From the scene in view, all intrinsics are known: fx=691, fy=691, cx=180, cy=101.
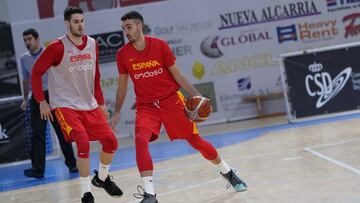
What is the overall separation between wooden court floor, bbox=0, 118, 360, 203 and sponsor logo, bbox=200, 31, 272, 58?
4.51 meters

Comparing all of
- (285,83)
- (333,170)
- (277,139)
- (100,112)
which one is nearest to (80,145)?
(100,112)

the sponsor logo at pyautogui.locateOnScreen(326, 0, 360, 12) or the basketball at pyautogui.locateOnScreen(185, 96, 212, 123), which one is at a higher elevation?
the sponsor logo at pyautogui.locateOnScreen(326, 0, 360, 12)

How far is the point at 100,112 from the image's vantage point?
745 centimetres

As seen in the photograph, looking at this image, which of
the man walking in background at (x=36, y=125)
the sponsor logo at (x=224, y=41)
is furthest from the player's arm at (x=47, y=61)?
the sponsor logo at (x=224, y=41)

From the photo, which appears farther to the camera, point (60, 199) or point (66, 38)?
point (60, 199)

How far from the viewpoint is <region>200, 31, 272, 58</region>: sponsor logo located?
16.0 metres

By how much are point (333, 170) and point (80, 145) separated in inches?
107

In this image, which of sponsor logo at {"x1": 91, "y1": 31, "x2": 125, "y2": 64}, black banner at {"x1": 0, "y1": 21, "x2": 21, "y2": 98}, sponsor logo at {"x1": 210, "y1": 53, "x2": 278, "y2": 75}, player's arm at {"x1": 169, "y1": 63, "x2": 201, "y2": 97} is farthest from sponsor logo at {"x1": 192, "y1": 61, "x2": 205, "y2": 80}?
player's arm at {"x1": 169, "y1": 63, "x2": 201, "y2": 97}

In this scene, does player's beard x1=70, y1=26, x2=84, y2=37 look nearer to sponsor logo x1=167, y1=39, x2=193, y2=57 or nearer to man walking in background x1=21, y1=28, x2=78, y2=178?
man walking in background x1=21, y1=28, x2=78, y2=178

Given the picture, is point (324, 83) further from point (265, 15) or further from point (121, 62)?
point (121, 62)

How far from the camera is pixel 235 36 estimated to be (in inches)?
632

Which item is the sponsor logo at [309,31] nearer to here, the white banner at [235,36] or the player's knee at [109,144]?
the white banner at [235,36]

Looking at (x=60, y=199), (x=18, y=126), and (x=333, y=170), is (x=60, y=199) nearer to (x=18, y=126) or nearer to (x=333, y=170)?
(x=333, y=170)

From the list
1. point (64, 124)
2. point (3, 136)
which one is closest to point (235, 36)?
point (3, 136)
